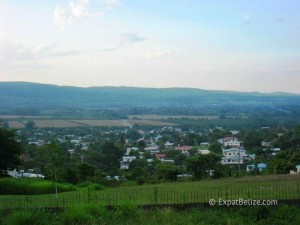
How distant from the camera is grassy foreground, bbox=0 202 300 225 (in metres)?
9.23

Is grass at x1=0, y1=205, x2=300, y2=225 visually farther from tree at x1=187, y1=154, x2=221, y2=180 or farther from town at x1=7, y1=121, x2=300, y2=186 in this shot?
tree at x1=187, y1=154, x2=221, y2=180

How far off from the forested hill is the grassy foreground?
81217 millimetres

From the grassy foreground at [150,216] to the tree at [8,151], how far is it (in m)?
7.69

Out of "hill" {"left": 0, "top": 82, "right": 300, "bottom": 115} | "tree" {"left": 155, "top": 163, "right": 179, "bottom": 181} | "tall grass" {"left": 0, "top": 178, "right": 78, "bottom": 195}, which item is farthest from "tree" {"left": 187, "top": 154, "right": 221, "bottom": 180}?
"hill" {"left": 0, "top": 82, "right": 300, "bottom": 115}

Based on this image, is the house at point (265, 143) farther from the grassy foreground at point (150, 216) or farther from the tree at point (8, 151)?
the grassy foreground at point (150, 216)

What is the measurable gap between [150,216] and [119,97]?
125129 millimetres

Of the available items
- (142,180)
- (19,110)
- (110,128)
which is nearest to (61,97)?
(19,110)

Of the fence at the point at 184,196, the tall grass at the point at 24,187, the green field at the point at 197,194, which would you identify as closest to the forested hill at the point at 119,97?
the tall grass at the point at 24,187

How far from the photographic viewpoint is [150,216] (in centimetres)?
980

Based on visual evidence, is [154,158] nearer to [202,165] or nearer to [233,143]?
[233,143]

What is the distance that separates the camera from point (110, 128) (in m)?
58.7

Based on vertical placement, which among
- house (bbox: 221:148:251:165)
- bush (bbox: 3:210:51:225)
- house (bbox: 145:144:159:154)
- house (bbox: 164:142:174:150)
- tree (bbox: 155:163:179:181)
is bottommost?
house (bbox: 164:142:174:150)

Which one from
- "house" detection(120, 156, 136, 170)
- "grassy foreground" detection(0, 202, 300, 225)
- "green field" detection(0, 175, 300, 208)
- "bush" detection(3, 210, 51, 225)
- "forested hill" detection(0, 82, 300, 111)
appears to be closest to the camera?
"bush" detection(3, 210, 51, 225)

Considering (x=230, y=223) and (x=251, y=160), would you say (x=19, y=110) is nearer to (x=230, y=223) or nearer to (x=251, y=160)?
(x=251, y=160)
